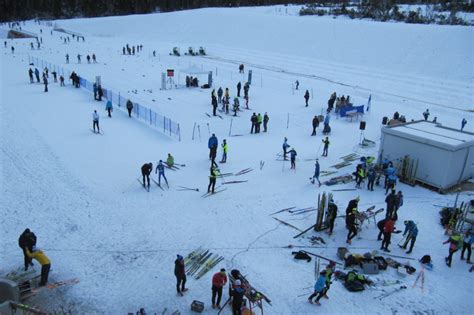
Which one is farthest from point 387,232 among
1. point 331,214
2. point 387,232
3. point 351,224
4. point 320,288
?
point 320,288

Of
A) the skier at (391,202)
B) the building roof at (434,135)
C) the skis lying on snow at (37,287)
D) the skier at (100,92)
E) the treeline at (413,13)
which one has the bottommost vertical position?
the skis lying on snow at (37,287)

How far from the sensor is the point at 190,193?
643 inches

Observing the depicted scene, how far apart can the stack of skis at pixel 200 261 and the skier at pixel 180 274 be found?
0.71 metres

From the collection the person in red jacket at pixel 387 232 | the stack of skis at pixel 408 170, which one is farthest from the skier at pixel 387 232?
the stack of skis at pixel 408 170

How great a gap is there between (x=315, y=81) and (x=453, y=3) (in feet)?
149

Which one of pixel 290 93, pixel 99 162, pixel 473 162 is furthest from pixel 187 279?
pixel 290 93

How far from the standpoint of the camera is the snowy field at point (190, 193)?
10953 millimetres

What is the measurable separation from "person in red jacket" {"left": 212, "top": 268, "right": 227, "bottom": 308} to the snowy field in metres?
0.27

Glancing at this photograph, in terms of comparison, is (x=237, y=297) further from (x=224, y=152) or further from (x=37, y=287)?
(x=224, y=152)

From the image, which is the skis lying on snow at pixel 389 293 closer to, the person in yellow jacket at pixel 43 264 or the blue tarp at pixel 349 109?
the person in yellow jacket at pixel 43 264

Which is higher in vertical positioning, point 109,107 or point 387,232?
point 109,107

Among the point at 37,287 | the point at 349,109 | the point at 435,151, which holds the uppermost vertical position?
the point at 435,151

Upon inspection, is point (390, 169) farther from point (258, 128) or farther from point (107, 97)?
point (107, 97)

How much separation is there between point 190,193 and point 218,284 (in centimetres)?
679
